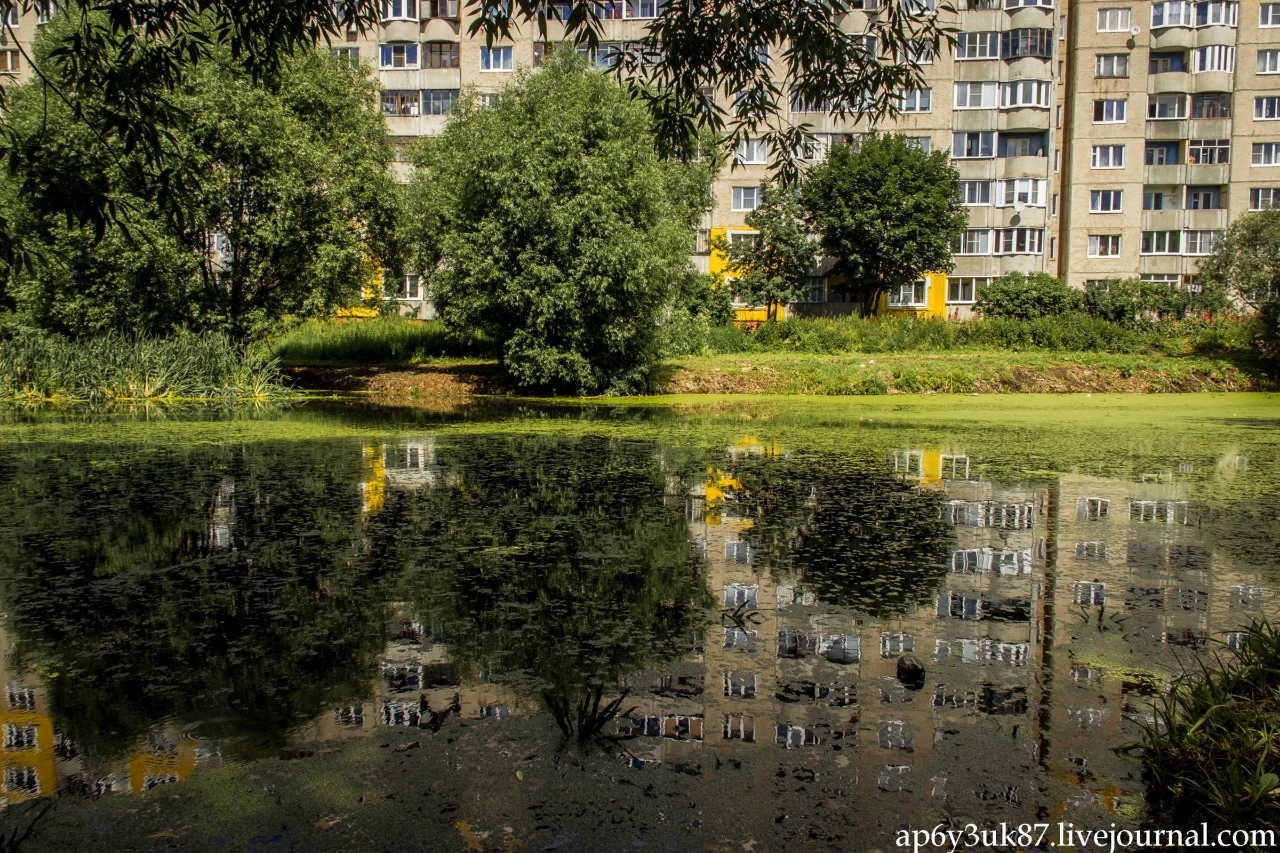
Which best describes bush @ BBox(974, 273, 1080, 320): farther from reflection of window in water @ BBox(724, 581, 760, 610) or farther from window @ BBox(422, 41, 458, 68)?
reflection of window in water @ BBox(724, 581, 760, 610)

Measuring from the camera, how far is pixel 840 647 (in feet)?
16.9

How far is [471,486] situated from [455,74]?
→ 42808 mm

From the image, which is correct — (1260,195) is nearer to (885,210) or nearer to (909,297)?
(909,297)

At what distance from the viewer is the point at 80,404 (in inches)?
794

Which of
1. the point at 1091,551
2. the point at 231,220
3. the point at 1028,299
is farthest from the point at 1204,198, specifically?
the point at 1091,551

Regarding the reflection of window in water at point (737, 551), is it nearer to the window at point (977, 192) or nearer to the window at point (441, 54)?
the window at point (977, 192)

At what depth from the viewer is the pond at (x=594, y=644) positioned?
3516mm

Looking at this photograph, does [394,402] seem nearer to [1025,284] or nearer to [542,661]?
[542,661]

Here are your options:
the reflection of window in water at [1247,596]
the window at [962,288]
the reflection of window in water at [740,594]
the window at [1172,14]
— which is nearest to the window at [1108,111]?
the window at [1172,14]

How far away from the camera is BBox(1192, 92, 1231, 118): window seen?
48.5 meters

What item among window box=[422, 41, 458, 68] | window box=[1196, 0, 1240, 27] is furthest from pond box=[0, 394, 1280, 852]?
window box=[1196, 0, 1240, 27]

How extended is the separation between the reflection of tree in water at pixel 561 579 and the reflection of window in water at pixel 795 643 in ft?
1.60

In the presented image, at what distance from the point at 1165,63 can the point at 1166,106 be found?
94.6 inches

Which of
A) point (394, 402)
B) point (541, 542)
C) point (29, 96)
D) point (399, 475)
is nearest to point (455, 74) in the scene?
point (29, 96)
